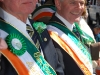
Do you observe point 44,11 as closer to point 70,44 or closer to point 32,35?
point 70,44

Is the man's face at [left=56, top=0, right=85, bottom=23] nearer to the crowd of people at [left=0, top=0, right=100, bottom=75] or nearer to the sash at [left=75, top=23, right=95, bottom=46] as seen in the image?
the crowd of people at [left=0, top=0, right=100, bottom=75]

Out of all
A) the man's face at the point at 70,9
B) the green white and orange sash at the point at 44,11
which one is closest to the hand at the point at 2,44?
the man's face at the point at 70,9

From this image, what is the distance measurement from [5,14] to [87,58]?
87 cm

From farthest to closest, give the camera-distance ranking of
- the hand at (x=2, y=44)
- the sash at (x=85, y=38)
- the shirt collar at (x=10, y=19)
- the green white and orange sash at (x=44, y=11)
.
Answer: the green white and orange sash at (x=44, y=11)
the sash at (x=85, y=38)
the shirt collar at (x=10, y=19)
the hand at (x=2, y=44)

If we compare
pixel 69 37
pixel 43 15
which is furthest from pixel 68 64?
pixel 43 15

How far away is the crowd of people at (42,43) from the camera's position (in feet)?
4.50

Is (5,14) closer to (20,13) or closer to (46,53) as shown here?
(20,13)

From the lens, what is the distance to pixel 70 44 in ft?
6.47

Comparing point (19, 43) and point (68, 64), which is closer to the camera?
point (19, 43)

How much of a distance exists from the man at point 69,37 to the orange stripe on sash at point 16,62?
0.54 m

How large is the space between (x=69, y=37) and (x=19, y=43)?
Answer: 689mm

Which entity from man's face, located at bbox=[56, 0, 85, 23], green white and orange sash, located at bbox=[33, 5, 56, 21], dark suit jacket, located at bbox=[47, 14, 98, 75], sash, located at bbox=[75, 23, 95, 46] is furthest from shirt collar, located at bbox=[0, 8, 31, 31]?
green white and orange sash, located at bbox=[33, 5, 56, 21]

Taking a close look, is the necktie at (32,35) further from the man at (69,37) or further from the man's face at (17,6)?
the man at (69,37)

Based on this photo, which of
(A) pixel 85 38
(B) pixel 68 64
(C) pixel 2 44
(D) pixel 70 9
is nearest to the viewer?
(C) pixel 2 44
